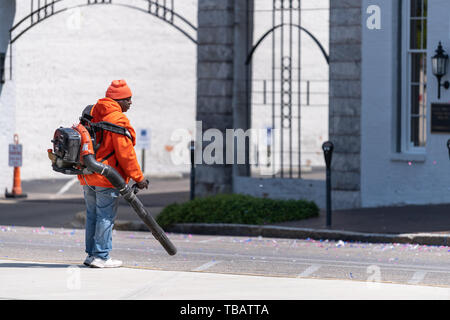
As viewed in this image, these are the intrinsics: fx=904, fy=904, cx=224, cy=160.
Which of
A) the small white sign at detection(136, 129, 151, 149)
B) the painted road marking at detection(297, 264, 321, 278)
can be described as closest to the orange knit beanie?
the painted road marking at detection(297, 264, 321, 278)

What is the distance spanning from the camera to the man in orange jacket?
8133 millimetres

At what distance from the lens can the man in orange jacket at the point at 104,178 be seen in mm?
8133

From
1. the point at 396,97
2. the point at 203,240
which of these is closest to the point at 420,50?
the point at 396,97

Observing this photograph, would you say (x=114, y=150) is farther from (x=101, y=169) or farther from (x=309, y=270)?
(x=309, y=270)

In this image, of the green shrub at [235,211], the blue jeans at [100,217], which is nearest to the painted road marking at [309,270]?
the blue jeans at [100,217]

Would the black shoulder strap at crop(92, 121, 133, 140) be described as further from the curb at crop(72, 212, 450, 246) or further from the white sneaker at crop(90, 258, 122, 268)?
the curb at crop(72, 212, 450, 246)

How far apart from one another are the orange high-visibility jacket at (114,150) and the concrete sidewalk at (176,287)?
0.87 meters

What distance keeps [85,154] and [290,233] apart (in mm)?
4757

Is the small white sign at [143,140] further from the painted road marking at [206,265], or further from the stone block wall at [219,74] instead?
the painted road marking at [206,265]

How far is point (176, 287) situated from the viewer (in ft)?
24.6

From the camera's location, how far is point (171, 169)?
26812 mm

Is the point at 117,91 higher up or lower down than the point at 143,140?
higher up

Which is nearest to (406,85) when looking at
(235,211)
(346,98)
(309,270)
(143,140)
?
(346,98)

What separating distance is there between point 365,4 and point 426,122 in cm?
218
